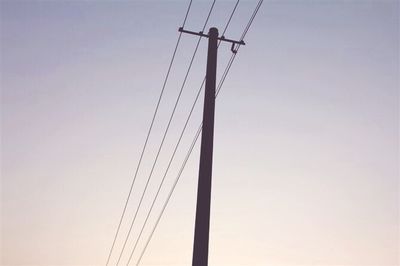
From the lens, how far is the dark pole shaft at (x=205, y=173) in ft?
28.8

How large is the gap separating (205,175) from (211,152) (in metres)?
0.53

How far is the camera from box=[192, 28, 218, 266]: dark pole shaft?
8.78m

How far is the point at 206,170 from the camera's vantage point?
9250mm

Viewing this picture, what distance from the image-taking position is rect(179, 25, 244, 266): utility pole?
8.79 meters

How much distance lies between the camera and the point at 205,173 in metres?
9.23

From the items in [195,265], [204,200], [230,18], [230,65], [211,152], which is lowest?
[195,265]

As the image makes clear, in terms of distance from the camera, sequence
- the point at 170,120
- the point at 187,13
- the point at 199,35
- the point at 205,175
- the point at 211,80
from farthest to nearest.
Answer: the point at 170,120, the point at 187,13, the point at 199,35, the point at 211,80, the point at 205,175

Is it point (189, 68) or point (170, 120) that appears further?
point (170, 120)

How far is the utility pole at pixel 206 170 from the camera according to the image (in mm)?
8789

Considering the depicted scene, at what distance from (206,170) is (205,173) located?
0.07m

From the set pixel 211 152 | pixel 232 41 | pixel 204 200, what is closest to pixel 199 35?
pixel 232 41

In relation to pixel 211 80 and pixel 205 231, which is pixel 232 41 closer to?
pixel 211 80

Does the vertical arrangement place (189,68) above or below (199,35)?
below

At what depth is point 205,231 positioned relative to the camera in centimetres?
889
